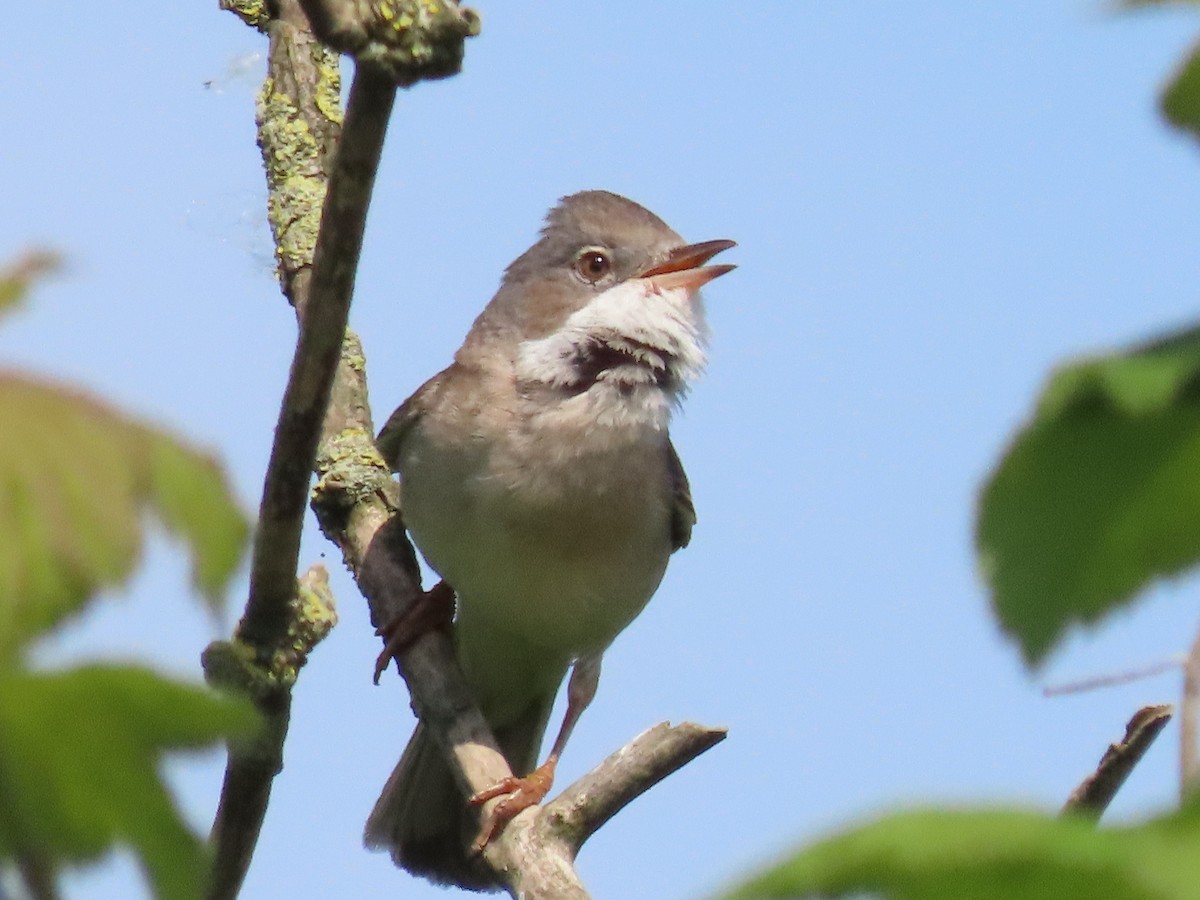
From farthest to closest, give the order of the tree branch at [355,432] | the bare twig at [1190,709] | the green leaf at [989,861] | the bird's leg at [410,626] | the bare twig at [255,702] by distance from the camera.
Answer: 1. the bird's leg at [410,626]
2. the bare twig at [255,702]
3. the tree branch at [355,432]
4. the bare twig at [1190,709]
5. the green leaf at [989,861]

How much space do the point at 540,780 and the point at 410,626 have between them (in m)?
0.81

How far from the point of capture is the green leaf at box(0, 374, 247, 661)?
1.28 m

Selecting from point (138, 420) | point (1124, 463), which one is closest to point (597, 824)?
point (138, 420)

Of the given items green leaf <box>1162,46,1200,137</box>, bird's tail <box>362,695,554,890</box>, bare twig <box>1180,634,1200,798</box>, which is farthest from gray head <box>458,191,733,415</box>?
green leaf <box>1162,46,1200,137</box>

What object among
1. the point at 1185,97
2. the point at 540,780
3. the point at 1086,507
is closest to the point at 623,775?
the point at 540,780

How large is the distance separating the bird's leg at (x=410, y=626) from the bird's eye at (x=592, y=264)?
1.53 m

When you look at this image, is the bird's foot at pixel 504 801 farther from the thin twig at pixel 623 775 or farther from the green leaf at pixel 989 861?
the green leaf at pixel 989 861

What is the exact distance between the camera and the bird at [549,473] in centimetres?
585

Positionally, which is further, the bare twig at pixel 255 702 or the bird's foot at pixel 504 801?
the bird's foot at pixel 504 801

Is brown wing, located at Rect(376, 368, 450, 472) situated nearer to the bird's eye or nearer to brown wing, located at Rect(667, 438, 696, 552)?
the bird's eye

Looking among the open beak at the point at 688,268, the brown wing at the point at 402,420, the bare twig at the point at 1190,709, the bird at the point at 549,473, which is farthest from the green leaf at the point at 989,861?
the open beak at the point at 688,268

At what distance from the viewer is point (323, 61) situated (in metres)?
6.40

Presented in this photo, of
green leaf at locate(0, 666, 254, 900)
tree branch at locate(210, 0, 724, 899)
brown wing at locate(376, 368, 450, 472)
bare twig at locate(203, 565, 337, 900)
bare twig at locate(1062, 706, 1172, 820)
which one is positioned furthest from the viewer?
brown wing at locate(376, 368, 450, 472)

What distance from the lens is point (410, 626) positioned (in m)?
5.76
